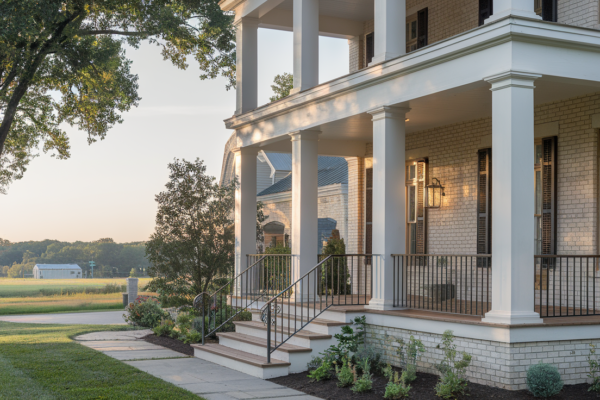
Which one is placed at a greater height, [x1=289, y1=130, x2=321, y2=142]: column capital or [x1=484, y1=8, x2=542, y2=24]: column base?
[x1=484, y1=8, x2=542, y2=24]: column base

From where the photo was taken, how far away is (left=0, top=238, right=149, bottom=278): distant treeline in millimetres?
54875

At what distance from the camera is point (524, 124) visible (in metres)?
8.14

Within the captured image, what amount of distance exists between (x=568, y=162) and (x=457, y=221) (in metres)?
2.89

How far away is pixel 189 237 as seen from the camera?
1570cm

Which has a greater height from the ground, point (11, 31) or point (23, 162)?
point (11, 31)

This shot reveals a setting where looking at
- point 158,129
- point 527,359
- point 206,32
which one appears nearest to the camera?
point 527,359

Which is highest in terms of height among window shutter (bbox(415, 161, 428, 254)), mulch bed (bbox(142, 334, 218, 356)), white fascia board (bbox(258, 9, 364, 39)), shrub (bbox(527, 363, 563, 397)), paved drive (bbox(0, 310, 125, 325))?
white fascia board (bbox(258, 9, 364, 39))

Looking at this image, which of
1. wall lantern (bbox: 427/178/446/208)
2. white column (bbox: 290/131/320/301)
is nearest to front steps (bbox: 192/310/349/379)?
white column (bbox: 290/131/320/301)

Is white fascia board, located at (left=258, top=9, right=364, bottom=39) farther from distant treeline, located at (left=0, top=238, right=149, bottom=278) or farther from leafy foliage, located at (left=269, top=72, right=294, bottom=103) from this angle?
distant treeline, located at (left=0, top=238, right=149, bottom=278)

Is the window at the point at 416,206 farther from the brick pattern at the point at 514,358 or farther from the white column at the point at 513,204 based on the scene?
the white column at the point at 513,204

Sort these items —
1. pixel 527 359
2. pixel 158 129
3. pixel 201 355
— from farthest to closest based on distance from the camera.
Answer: pixel 158 129 < pixel 201 355 < pixel 527 359

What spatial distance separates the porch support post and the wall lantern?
4.29m

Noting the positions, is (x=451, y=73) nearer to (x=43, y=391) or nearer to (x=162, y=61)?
(x=43, y=391)

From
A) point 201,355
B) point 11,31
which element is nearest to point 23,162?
point 11,31
